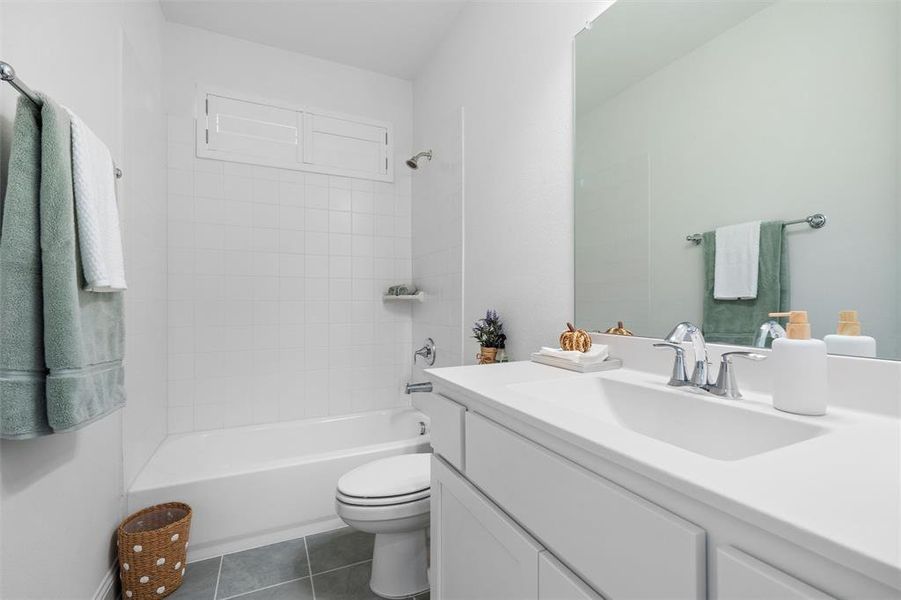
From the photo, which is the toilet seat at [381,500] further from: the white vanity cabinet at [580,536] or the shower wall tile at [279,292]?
the shower wall tile at [279,292]

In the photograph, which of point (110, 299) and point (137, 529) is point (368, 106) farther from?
point (137, 529)

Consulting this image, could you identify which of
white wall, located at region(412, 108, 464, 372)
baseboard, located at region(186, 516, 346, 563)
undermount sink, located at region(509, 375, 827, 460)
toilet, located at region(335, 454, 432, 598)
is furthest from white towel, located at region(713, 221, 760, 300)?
baseboard, located at region(186, 516, 346, 563)

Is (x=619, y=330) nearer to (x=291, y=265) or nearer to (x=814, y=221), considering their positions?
(x=814, y=221)

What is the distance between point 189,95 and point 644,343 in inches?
97.5

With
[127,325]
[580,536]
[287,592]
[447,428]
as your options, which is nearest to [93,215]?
[127,325]

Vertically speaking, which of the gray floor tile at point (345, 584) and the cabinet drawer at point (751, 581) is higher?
the cabinet drawer at point (751, 581)

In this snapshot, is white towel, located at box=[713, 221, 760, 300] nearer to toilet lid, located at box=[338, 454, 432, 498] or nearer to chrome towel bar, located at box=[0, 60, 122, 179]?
toilet lid, located at box=[338, 454, 432, 498]

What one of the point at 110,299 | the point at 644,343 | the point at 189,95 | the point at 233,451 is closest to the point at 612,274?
the point at 644,343

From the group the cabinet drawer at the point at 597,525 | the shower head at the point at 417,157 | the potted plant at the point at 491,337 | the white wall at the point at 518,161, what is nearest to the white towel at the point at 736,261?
the white wall at the point at 518,161

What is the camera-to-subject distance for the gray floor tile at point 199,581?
145cm

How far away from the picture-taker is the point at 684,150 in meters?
1.00

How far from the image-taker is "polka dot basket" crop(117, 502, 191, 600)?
1.38 meters

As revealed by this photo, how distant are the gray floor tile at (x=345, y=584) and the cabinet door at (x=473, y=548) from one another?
0.52m

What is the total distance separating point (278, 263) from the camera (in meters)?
2.35
